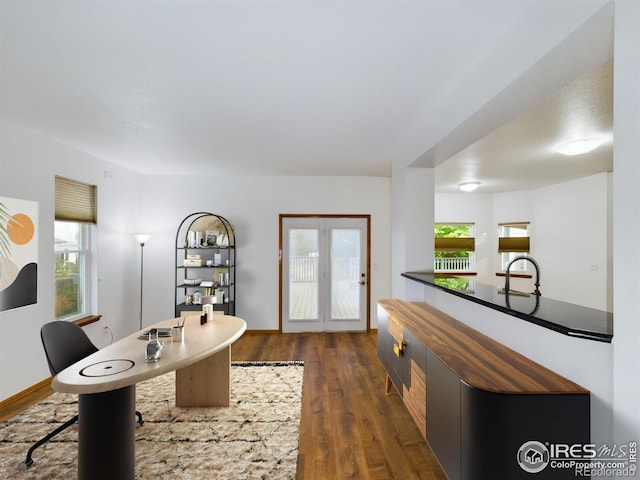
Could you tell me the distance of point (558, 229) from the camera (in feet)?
19.9

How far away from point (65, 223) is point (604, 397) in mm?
4931

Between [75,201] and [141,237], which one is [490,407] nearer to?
[75,201]

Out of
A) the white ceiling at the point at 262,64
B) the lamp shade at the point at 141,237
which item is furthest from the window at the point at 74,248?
the white ceiling at the point at 262,64

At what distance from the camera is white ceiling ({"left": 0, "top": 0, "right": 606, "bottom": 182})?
157cm

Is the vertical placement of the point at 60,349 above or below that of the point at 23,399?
above

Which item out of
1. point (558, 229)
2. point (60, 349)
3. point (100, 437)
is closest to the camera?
point (100, 437)

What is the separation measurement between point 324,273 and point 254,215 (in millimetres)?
1479

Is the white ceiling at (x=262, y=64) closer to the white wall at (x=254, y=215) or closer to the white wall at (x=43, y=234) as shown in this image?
the white wall at (x=43, y=234)

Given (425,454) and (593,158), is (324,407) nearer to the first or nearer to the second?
(425,454)

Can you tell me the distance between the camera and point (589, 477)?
135 centimetres

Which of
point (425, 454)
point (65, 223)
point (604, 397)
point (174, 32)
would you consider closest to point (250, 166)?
point (65, 223)

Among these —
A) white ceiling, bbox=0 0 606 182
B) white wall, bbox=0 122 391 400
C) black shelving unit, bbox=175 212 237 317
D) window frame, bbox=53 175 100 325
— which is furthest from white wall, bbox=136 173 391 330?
white ceiling, bbox=0 0 606 182

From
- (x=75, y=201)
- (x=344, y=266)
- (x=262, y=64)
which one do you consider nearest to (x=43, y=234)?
(x=75, y=201)

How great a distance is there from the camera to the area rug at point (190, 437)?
2170 mm
